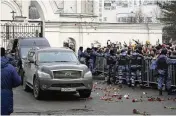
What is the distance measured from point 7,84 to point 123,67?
1137cm

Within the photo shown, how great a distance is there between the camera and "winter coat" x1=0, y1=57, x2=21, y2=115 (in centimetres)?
913

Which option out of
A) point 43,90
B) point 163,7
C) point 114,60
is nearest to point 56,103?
point 43,90

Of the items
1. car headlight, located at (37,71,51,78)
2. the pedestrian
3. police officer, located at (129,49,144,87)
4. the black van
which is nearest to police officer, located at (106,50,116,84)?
police officer, located at (129,49,144,87)

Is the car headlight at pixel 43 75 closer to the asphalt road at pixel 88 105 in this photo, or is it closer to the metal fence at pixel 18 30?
the asphalt road at pixel 88 105

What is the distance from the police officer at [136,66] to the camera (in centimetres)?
1877

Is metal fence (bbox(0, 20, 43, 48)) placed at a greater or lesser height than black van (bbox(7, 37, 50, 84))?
greater

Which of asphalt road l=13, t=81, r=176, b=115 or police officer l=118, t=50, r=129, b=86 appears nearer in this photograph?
asphalt road l=13, t=81, r=176, b=115

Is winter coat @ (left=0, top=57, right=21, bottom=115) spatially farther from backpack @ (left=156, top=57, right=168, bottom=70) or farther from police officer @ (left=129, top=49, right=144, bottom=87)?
police officer @ (left=129, top=49, right=144, bottom=87)

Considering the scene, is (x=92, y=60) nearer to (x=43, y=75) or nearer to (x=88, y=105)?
(x=43, y=75)

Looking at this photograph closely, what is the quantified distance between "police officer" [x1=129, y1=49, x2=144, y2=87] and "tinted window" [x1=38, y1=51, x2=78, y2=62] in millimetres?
3114

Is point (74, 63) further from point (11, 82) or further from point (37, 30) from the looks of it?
point (37, 30)

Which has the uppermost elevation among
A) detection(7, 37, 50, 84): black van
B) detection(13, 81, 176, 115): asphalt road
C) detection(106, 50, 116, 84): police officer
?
detection(7, 37, 50, 84): black van

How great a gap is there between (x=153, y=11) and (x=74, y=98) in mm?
103200

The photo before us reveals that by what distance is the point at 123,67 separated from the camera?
Result: 2014 cm
